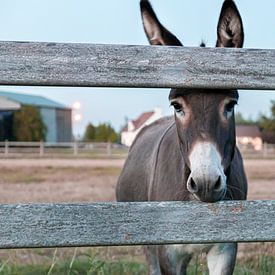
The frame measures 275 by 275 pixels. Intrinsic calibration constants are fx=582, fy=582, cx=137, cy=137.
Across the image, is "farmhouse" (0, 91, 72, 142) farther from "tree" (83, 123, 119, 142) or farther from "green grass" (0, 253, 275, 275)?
"green grass" (0, 253, 275, 275)

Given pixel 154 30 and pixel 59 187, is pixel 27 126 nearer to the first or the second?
pixel 59 187

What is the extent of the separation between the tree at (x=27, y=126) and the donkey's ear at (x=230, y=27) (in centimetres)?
4710

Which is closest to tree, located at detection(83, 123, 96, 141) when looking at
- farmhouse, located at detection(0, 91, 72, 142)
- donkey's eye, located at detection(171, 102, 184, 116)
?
farmhouse, located at detection(0, 91, 72, 142)

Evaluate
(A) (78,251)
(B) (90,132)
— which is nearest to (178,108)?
(A) (78,251)

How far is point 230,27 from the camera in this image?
2713 millimetres

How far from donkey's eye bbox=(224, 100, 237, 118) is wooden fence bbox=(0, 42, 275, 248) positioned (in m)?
0.51

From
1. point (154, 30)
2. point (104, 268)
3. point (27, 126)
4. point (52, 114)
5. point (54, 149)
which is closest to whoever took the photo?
point (154, 30)

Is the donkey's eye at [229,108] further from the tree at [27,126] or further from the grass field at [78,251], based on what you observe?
the tree at [27,126]

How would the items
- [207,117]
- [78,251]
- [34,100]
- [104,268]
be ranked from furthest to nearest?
1. [34,100]
2. [78,251]
3. [104,268]
4. [207,117]

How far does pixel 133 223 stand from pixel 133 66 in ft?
1.88

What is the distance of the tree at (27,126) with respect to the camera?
49250 mm

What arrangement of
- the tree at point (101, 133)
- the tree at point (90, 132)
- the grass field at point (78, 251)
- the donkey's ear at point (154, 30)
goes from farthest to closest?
1. the tree at point (90, 132)
2. the tree at point (101, 133)
3. the grass field at point (78, 251)
4. the donkey's ear at point (154, 30)

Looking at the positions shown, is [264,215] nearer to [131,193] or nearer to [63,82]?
[63,82]

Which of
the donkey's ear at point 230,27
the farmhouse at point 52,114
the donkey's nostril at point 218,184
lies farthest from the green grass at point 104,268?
the farmhouse at point 52,114
